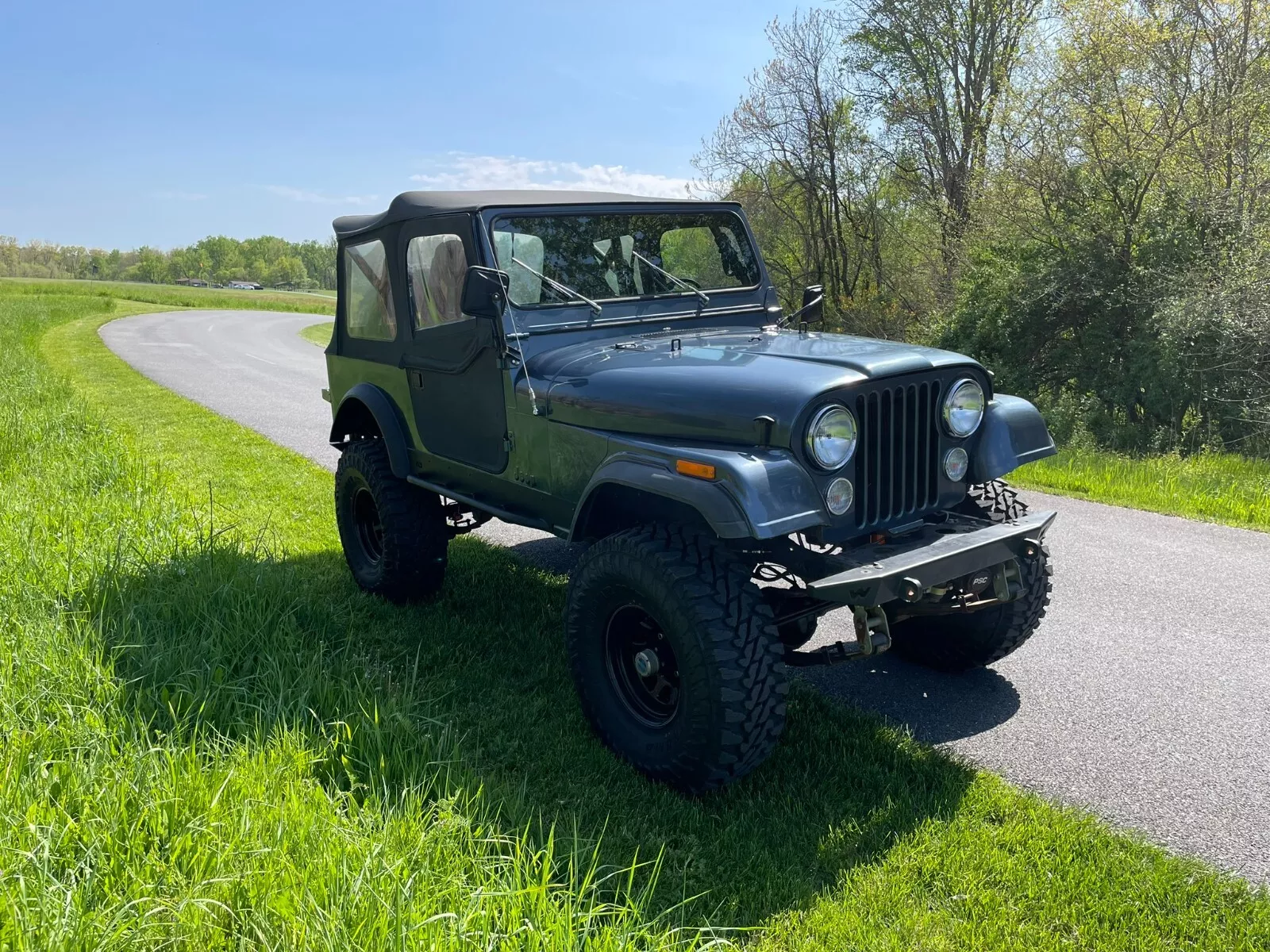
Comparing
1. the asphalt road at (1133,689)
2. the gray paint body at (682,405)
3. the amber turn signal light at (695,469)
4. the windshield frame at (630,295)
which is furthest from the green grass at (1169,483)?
the amber turn signal light at (695,469)

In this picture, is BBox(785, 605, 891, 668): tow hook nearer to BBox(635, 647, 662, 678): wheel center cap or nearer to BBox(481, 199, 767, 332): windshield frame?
BBox(635, 647, 662, 678): wheel center cap

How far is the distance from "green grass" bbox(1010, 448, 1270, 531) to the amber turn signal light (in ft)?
16.5

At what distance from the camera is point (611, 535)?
3199mm

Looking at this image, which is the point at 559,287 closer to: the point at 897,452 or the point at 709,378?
the point at 709,378

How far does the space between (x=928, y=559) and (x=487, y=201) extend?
2327 mm

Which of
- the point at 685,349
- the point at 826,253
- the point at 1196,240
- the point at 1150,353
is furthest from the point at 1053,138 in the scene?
the point at 685,349

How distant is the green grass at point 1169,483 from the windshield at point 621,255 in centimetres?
409

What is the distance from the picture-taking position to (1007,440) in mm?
3475

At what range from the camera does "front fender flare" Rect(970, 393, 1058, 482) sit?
3.40 metres

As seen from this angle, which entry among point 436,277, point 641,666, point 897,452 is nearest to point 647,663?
point 641,666

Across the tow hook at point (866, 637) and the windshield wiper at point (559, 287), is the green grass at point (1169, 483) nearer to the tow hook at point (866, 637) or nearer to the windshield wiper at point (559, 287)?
the tow hook at point (866, 637)

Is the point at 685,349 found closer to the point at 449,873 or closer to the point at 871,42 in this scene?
the point at 449,873

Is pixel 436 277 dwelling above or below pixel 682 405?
above

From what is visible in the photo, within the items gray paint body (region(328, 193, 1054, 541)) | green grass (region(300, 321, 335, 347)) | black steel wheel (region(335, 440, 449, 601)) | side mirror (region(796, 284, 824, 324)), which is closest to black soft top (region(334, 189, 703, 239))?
gray paint body (region(328, 193, 1054, 541))
